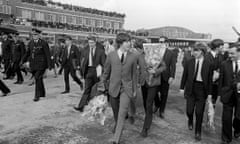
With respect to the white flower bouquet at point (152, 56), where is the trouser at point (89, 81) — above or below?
below

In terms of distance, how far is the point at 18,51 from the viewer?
9.39 m

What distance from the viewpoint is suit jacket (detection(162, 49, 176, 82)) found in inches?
211

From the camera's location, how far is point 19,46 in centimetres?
932

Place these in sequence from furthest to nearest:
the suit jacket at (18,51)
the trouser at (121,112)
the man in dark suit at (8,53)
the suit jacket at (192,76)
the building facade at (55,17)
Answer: the building facade at (55,17), the man in dark suit at (8,53), the suit jacket at (18,51), the suit jacket at (192,76), the trouser at (121,112)

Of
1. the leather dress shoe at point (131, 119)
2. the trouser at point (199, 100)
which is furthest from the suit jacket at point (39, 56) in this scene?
the trouser at point (199, 100)

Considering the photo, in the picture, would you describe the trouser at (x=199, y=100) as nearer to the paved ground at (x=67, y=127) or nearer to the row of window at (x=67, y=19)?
the paved ground at (x=67, y=127)

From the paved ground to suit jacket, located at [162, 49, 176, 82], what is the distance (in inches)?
39.5

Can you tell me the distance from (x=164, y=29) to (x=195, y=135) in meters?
76.4

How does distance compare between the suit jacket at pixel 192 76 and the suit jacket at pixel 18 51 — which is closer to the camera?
the suit jacket at pixel 192 76

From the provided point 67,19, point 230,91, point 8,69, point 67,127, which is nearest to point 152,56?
point 230,91

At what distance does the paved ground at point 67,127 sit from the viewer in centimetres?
405

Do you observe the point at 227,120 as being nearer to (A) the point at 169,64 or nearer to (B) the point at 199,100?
(B) the point at 199,100

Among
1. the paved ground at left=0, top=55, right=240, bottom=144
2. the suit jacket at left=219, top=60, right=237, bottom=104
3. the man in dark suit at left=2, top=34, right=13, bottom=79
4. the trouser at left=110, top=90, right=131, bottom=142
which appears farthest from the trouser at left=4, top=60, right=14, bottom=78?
the suit jacket at left=219, top=60, right=237, bottom=104

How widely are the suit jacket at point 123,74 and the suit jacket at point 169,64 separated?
1.71 m
